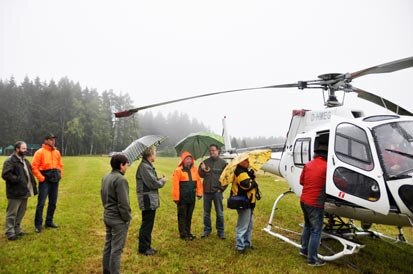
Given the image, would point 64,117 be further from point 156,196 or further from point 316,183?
point 316,183

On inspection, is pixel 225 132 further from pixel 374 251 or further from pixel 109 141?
pixel 109 141

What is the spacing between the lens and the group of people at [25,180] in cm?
658

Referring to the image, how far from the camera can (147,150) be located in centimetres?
598

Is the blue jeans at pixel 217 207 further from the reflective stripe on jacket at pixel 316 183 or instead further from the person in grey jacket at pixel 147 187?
the reflective stripe on jacket at pixel 316 183

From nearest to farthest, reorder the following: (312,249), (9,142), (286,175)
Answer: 1. (312,249)
2. (286,175)
3. (9,142)

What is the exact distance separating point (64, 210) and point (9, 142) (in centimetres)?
6008

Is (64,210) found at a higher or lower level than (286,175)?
lower

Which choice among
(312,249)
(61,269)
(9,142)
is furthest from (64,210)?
(9,142)

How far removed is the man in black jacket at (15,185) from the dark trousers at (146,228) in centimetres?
267

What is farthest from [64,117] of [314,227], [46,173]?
[314,227]

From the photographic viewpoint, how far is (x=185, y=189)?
278 inches

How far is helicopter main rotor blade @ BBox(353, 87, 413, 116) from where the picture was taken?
6.57m

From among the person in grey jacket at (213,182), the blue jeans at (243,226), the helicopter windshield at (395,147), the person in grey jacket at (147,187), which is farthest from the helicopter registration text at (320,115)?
the person in grey jacket at (147,187)

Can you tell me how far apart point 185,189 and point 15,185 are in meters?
3.52
